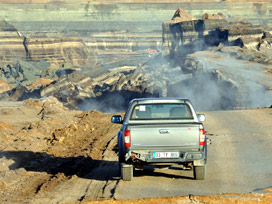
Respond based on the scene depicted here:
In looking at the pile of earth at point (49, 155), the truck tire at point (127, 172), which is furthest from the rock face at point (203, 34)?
the truck tire at point (127, 172)

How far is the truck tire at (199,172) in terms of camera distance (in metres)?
9.78

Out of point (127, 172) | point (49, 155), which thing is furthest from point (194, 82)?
point (127, 172)

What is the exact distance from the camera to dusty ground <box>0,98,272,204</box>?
8.88 metres

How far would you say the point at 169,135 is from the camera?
9312mm

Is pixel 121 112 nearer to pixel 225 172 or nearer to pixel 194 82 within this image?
pixel 194 82

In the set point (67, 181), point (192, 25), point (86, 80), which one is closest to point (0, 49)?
point (192, 25)

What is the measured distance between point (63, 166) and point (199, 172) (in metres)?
3.79

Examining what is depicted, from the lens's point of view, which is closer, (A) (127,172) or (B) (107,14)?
(A) (127,172)

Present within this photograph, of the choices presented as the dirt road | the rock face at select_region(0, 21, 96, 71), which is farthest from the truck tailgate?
the rock face at select_region(0, 21, 96, 71)

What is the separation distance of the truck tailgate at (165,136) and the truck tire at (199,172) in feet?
1.96

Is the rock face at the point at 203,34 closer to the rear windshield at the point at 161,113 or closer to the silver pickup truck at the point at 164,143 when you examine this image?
the rear windshield at the point at 161,113

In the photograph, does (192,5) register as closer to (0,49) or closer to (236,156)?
(0,49)

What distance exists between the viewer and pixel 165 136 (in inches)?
367

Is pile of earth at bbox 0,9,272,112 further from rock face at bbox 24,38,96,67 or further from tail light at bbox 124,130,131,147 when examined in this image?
rock face at bbox 24,38,96,67
